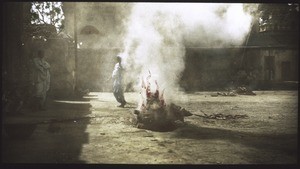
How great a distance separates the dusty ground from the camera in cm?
557

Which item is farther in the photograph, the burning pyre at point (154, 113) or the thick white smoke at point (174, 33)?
the thick white smoke at point (174, 33)

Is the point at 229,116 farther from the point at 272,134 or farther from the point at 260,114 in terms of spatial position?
the point at 272,134

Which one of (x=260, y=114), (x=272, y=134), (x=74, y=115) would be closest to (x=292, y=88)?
(x=260, y=114)

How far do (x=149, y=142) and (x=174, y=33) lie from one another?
49.9ft

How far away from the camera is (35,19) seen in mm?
12375

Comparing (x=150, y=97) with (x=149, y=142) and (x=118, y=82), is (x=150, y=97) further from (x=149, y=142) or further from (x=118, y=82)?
(x=118, y=82)

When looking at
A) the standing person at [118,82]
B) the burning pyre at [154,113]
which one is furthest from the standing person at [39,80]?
the burning pyre at [154,113]

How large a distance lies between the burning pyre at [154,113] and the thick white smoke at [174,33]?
25.6ft

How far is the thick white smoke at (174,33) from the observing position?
16.7m

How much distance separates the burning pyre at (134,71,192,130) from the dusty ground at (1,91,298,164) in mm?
256

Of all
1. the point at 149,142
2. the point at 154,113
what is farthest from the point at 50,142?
the point at 154,113

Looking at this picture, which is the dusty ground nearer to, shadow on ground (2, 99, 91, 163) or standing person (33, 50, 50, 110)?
shadow on ground (2, 99, 91, 163)

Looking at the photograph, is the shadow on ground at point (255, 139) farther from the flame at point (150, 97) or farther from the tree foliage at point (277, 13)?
the tree foliage at point (277, 13)

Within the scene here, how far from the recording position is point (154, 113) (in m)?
7.47
